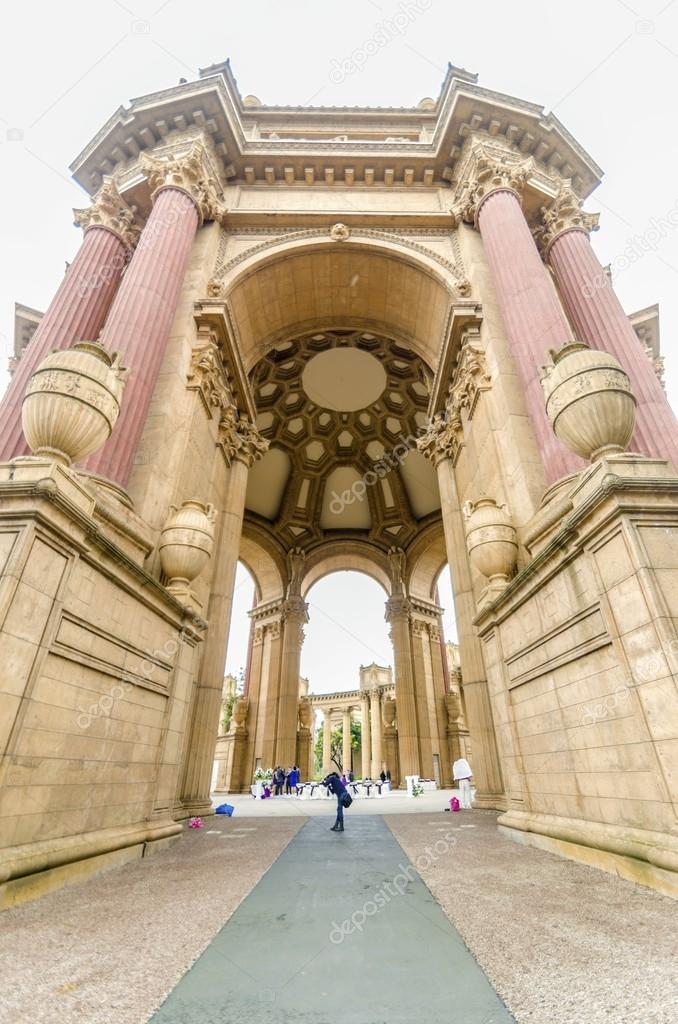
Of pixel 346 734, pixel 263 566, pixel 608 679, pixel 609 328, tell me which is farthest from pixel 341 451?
pixel 608 679

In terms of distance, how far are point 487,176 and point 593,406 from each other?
487 inches

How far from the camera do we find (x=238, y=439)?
47.5ft

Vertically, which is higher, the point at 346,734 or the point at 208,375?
the point at 208,375

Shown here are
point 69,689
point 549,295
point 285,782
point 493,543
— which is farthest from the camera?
point 285,782

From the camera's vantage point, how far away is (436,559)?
33.2m

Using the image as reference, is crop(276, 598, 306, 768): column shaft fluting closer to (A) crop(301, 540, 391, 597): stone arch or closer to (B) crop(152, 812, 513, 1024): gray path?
(A) crop(301, 540, 391, 597): stone arch

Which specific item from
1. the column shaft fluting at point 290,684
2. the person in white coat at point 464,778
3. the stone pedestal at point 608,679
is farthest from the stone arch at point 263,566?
the stone pedestal at point 608,679

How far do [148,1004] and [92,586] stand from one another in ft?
13.7

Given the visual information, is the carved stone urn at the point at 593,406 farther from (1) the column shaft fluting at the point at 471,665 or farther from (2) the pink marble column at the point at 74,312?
(2) the pink marble column at the point at 74,312

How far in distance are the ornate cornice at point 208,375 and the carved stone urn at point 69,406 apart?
5.74m

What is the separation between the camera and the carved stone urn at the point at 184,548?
8562mm

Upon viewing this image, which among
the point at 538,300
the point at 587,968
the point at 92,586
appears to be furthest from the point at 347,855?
the point at 538,300

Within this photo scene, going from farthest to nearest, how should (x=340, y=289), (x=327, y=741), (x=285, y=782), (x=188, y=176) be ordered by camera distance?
(x=327, y=741)
(x=285, y=782)
(x=340, y=289)
(x=188, y=176)

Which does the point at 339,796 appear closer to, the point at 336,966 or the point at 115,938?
the point at 115,938
